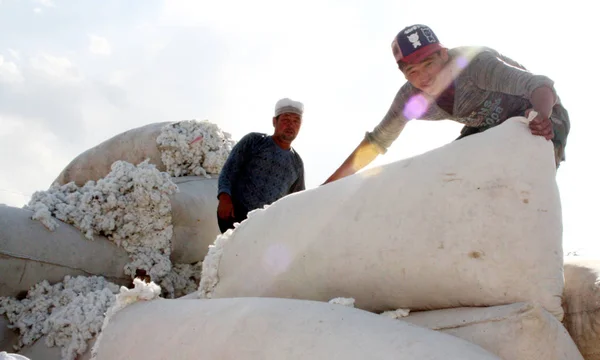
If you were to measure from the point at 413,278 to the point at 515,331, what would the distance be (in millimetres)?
244

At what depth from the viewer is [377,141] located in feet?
7.11

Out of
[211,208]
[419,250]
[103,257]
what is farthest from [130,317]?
[211,208]

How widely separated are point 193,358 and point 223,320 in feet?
0.32

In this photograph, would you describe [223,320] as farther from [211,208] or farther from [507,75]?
[211,208]

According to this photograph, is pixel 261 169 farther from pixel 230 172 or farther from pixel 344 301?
pixel 344 301

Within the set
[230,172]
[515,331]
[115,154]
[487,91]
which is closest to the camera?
[515,331]

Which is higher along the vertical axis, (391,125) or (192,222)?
(391,125)

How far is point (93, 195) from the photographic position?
8.30 ft

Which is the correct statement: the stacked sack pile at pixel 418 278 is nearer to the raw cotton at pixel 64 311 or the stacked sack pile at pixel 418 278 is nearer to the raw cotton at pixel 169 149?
the raw cotton at pixel 64 311

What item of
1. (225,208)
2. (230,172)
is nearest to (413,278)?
(225,208)

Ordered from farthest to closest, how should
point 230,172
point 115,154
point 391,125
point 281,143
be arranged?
1. point 115,154
2. point 281,143
3. point 230,172
4. point 391,125

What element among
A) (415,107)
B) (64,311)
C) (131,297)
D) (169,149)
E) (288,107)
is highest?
(415,107)

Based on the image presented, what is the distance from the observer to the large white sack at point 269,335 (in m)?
1.05

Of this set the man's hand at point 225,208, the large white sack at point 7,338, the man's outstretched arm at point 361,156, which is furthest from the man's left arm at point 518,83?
the large white sack at point 7,338
